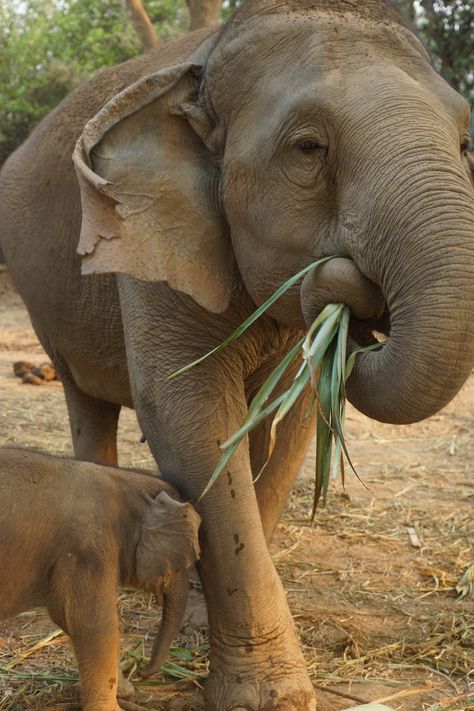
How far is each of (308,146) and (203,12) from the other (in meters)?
6.85

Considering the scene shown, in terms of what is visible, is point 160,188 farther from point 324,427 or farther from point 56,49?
point 56,49

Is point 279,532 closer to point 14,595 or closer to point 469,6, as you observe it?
point 14,595

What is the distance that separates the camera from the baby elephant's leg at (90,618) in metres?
3.44

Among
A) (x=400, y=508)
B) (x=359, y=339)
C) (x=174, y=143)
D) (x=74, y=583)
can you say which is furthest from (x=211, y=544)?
(x=400, y=508)

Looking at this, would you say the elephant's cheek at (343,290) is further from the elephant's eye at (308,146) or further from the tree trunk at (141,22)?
the tree trunk at (141,22)

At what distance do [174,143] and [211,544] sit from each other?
1.38 m

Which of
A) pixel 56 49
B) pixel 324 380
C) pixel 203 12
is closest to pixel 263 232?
pixel 324 380

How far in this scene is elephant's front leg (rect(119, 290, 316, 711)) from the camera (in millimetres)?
3758

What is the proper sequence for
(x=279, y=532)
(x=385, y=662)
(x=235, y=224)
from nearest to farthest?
1. (x=235, y=224)
2. (x=385, y=662)
3. (x=279, y=532)

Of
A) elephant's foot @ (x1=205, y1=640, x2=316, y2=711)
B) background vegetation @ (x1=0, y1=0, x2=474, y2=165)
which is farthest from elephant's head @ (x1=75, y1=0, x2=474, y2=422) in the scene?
background vegetation @ (x1=0, y1=0, x2=474, y2=165)

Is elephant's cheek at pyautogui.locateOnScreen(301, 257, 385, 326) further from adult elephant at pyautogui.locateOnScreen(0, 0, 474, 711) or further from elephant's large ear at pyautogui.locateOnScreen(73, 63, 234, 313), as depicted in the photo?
elephant's large ear at pyautogui.locateOnScreen(73, 63, 234, 313)

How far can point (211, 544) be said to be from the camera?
3814mm

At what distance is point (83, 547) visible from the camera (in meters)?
3.47

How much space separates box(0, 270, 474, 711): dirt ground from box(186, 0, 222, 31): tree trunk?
371 cm
